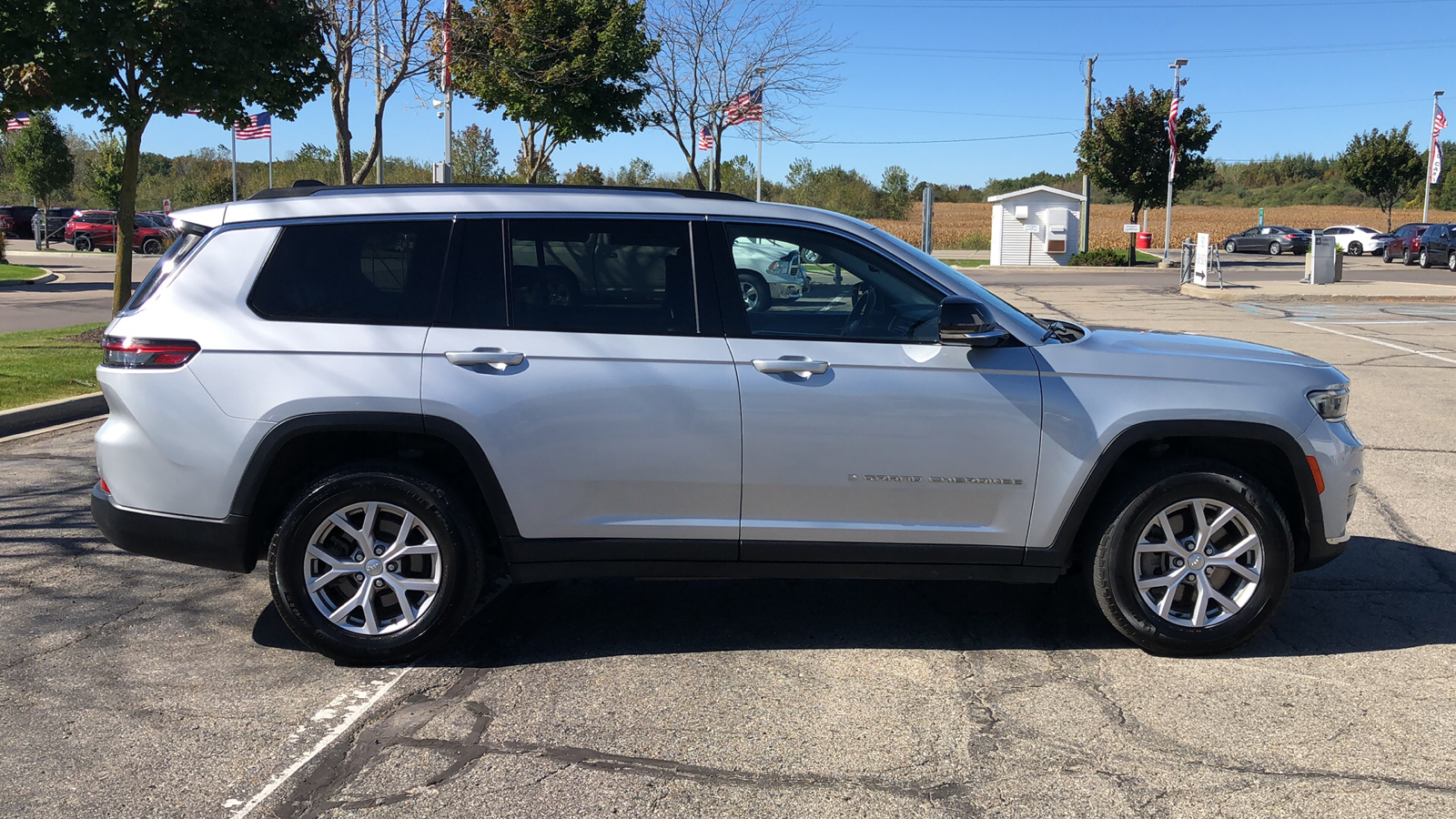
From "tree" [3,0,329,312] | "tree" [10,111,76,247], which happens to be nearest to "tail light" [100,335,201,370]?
"tree" [3,0,329,312]

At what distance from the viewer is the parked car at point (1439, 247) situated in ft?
123

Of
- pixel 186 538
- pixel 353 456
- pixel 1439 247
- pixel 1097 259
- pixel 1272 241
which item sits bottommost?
pixel 186 538

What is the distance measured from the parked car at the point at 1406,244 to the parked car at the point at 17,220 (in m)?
55.7

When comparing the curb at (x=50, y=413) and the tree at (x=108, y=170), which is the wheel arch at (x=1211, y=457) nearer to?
the curb at (x=50, y=413)

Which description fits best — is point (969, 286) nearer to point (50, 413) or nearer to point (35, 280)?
point (50, 413)

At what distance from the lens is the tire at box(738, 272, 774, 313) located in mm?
4430

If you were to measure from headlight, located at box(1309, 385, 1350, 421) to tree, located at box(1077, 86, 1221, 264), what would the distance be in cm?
3764

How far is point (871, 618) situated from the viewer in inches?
198

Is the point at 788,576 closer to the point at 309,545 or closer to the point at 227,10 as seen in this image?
the point at 309,545

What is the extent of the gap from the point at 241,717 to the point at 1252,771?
11.1ft

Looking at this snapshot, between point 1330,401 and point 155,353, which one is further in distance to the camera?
point 1330,401

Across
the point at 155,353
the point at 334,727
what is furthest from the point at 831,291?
the point at 155,353

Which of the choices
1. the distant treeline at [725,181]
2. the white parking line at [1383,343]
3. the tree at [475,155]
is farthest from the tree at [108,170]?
the white parking line at [1383,343]

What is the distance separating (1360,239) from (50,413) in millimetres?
50516
